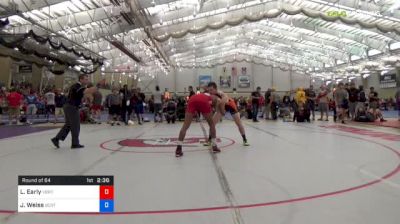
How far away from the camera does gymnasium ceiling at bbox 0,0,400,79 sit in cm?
1847

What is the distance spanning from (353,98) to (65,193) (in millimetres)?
14046

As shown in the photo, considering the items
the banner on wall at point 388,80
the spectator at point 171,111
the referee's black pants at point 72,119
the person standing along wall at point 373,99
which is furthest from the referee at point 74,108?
the banner on wall at point 388,80

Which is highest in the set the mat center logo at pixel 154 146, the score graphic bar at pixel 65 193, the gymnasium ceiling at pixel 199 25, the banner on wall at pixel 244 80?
the gymnasium ceiling at pixel 199 25

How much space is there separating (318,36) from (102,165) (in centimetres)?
3137

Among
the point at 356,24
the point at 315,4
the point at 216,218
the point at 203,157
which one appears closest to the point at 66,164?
the point at 203,157

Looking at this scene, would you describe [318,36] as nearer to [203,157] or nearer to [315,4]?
Answer: [315,4]

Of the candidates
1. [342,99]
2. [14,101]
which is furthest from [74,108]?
[342,99]

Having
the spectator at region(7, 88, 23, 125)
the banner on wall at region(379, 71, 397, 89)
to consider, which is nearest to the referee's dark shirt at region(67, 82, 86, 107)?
the spectator at region(7, 88, 23, 125)

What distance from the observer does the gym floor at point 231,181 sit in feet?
9.52

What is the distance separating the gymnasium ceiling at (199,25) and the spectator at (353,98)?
6242 millimetres

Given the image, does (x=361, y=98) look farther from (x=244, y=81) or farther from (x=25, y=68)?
(x=244, y=81)

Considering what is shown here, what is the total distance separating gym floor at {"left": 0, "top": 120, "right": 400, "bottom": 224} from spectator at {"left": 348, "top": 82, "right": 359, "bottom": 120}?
25.0 feet

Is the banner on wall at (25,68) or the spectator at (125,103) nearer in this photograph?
the spectator at (125,103)

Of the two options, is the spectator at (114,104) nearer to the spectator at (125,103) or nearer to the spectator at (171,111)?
the spectator at (125,103)
